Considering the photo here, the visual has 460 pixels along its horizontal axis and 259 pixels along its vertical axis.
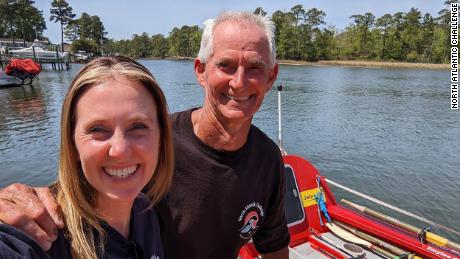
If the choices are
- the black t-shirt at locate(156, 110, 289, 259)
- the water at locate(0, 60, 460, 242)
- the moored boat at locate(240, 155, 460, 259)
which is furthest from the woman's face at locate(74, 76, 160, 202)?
the water at locate(0, 60, 460, 242)

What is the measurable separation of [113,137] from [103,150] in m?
0.06

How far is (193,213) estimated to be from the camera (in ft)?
6.53

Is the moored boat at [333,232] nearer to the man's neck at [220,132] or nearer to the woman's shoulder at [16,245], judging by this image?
the man's neck at [220,132]

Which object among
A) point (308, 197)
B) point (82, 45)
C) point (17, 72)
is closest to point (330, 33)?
point (82, 45)

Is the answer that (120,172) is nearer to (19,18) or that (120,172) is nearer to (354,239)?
(354,239)

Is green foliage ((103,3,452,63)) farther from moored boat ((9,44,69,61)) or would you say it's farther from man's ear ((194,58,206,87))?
man's ear ((194,58,206,87))

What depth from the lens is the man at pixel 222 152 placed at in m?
1.99

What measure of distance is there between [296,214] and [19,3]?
98408 millimetres

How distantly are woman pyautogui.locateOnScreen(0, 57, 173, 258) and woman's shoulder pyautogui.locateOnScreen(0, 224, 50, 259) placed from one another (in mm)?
104

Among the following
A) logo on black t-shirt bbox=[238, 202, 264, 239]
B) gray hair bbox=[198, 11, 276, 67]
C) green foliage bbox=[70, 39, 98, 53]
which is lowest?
logo on black t-shirt bbox=[238, 202, 264, 239]

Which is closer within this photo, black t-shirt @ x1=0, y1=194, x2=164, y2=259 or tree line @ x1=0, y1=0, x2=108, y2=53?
black t-shirt @ x1=0, y1=194, x2=164, y2=259

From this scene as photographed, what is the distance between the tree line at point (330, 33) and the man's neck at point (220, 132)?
84.7 metres

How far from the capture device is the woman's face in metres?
1.28

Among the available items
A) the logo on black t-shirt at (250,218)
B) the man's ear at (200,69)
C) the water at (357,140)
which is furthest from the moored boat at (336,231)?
the water at (357,140)
